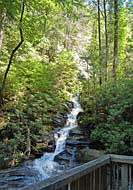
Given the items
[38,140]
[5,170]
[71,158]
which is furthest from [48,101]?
[5,170]

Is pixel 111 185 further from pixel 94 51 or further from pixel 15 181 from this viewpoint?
pixel 94 51

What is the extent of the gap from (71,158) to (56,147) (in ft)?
3.30

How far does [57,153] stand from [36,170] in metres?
1.88

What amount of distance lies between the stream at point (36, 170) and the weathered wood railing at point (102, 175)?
372 centimetres

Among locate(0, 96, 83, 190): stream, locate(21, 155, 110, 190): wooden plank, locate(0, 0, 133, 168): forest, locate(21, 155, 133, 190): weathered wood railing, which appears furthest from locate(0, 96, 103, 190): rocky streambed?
locate(21, 155, 110, 190): wooden plank

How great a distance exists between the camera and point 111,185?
2.85 metres

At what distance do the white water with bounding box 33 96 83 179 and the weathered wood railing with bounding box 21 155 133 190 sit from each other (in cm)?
481

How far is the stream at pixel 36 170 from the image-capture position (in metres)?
6.88

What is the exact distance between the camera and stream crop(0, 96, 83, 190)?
6.88 m

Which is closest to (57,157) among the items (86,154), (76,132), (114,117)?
(86,154)

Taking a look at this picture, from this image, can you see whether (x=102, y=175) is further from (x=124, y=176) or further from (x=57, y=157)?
(x=57, y=157)

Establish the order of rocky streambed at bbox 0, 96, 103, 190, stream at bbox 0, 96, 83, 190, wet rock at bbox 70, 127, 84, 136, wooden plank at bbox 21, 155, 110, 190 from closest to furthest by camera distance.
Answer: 1. wooden plank at bbox 21, 155, 110, 190
2. stream at bbox 0, 96, 83, 190
3. rocky streambed at bbox 0, 96, 103, 190
4. wet rock at bbox 70, 127, 84, 136

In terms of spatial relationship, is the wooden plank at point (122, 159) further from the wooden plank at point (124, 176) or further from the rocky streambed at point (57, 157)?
the rocky streambed at point (57, 157)

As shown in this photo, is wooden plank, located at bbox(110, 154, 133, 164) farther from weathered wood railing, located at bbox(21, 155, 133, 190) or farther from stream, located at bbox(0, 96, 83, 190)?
stream, located at bbox(0, 96, 83, 190)
